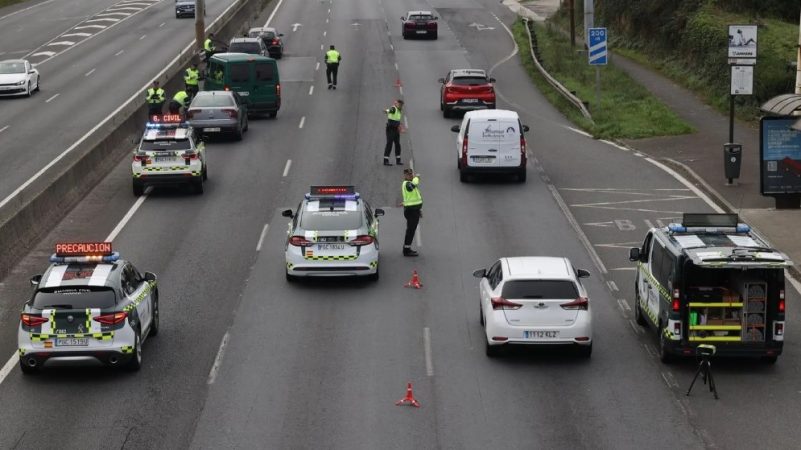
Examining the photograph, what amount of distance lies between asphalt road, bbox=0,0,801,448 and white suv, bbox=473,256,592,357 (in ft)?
1.64

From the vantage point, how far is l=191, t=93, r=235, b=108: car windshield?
137 ft

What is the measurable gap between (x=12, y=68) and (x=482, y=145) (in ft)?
81.7

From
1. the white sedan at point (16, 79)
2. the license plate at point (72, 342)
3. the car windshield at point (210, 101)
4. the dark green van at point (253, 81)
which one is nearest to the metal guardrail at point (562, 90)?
the dark green van at point (253, 81)

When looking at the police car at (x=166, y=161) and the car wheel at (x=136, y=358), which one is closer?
the car wheel at (x=136, y=358)

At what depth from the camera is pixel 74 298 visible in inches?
792

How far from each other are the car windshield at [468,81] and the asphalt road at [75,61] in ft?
39.8

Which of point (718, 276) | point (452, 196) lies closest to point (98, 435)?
point (718, 276)

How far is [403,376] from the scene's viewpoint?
20.7 m

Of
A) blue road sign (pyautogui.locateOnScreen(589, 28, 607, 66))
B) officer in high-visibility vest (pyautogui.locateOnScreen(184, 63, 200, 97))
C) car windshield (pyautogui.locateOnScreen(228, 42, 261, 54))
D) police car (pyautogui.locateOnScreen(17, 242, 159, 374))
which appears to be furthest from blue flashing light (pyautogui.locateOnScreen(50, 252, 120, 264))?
car windshield (pyautogui.locateOnScreen(228, 42, 261, 54))

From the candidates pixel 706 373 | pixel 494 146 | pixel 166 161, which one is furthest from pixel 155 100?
pixel 706 373

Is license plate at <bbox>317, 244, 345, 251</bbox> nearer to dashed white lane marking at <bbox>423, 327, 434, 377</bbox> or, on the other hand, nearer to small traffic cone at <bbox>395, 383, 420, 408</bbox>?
dashed white lane marking at <bbox>423, 327, 434, 377</bbox>

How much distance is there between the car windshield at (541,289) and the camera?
21.0 m

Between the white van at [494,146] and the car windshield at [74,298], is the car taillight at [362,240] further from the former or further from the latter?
the white van at [494,146]

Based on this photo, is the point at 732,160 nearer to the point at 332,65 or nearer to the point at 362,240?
the point at 362,240
